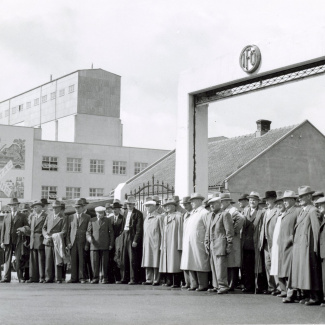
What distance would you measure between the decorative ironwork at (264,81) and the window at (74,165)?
4775 cm

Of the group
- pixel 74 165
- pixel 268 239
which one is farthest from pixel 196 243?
pixel 74 165

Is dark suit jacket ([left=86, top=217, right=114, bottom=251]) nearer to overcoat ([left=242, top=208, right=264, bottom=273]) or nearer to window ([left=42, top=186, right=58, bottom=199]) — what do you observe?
overcoat ([left=242, top=208, right=264, bottom=273])

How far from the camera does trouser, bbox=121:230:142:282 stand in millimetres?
15688

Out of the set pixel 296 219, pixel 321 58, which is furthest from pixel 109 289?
pixel 321 58

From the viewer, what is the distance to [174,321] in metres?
8.66

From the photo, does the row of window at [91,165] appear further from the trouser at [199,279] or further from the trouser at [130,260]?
the trouser at [199,279]

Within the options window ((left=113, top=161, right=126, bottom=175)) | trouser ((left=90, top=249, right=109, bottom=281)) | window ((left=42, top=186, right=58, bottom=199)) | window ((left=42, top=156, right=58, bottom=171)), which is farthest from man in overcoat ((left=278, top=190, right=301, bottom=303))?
window ((left=113, top=161, right=126, bottom=175))

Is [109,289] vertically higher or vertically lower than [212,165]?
lower

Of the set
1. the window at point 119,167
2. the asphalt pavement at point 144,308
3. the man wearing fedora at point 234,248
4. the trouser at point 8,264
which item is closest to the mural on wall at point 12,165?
the window at point 119,167

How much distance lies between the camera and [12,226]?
669 inches

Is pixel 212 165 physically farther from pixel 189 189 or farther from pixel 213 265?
pixel 213 265

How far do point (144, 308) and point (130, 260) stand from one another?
5631mm

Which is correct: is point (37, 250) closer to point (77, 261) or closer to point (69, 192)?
point (77, 261)

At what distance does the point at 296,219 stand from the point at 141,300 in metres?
3.01
